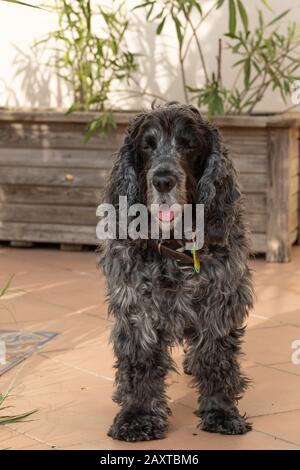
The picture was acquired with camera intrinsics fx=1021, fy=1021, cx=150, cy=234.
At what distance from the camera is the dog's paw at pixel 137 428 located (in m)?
3.77

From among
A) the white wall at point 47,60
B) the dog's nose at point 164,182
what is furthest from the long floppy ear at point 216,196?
the white wall at point 47,60

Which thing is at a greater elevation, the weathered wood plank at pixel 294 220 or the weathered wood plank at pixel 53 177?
the weathered wood plank at pixel 53 177

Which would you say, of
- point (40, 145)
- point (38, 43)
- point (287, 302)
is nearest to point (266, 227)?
point (287, 302)

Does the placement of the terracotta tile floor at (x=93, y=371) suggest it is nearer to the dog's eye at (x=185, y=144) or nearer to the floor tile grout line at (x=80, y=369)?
the floor tile grout line at (x=80, y=369)

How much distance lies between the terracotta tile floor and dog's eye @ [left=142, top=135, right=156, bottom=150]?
1.07 m

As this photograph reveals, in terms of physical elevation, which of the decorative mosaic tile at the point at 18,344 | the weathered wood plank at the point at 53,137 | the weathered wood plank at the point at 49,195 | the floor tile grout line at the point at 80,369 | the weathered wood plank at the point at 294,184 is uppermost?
the weathered wood plank at the point at 53,137

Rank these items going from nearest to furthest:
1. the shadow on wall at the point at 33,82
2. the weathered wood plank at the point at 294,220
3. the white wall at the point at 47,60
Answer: the weathered wood plank at the point at 294,220, the white wall at the point at 47,60, the shadow on wall at the point at 33,82

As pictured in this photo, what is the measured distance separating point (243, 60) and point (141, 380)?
373cm

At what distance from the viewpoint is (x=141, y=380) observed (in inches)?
151

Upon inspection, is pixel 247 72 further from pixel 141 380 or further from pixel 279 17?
pixel 141 380

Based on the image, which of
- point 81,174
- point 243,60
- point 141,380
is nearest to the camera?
point 141,380

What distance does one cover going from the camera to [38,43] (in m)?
7.63

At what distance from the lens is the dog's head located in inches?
144

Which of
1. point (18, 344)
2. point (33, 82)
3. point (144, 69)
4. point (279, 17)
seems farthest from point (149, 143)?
point (33, 82)
